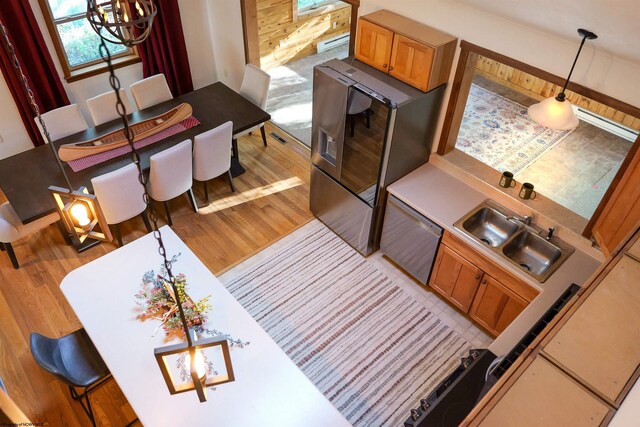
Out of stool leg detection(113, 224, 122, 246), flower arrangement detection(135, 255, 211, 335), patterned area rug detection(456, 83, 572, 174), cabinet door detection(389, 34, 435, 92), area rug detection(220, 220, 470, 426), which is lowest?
area rug detection(220, 220, 470, 426)

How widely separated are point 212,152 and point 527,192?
111 inches

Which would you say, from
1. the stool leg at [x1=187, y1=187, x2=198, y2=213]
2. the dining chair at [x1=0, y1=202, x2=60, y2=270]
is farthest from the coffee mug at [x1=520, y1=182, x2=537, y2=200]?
the dining chair at [x1=0, y1=202, x2=60, y2=270]

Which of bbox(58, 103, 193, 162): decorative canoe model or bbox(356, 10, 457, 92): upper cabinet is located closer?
bbox(356, 10, 457, 92): upper cabinet

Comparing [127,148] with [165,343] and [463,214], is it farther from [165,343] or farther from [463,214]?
[463,214]

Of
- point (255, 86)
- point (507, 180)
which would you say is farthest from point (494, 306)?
point (255, 86)

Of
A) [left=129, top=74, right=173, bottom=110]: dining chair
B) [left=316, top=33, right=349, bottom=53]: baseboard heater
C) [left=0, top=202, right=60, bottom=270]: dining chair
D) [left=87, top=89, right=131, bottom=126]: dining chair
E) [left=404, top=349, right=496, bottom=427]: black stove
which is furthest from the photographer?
[left=316, top=33, right=349, bottom=53]: baseboard heater

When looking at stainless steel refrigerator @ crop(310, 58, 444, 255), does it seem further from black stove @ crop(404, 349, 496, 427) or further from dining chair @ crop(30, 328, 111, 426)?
dining chair @ crop(30, 328, 111, 426)

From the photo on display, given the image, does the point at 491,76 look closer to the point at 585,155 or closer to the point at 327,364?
the point at 585,155

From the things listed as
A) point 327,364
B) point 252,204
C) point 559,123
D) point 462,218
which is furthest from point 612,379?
point 252,204

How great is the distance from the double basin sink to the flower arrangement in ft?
6.52

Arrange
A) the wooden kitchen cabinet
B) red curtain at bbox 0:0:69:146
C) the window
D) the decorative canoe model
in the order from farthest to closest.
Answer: the window < red curtain at bbox 0:0:69:146 < the decorative canoe model < the wooden kitchen cabinet

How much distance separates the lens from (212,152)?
457 cm

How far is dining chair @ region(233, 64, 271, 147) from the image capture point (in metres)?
5.14

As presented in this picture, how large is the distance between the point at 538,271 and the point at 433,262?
80 centimetres
